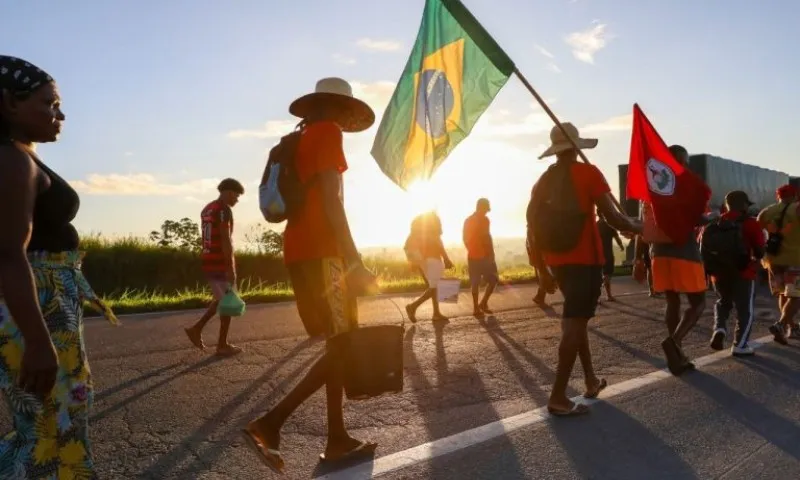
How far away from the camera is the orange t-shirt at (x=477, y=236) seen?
11336 millimetres

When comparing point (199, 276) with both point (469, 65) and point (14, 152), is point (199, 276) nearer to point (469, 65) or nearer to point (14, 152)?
point (469, 65)

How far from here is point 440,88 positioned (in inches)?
207

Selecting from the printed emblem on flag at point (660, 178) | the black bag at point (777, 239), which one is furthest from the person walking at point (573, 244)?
the black bag at point (777, 239)

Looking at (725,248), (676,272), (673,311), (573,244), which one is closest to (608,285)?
(725,248)

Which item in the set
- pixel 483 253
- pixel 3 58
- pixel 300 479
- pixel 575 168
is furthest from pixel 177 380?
pixel 483 253

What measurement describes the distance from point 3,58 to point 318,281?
1.79 meters

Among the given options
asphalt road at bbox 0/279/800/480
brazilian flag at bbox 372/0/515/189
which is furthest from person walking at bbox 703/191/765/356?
brazilian flag at bbox 372/0/515/189

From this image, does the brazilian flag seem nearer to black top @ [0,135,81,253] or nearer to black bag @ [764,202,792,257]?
black top @ [0,135,81,253]

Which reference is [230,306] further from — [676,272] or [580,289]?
[676,272]

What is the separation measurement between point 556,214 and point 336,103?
1851mm

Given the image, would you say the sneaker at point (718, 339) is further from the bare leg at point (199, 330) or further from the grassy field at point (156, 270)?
the grassy field at point (156, 270)

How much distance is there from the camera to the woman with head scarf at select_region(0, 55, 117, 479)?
222 cm

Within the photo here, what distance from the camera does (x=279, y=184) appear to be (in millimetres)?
3686

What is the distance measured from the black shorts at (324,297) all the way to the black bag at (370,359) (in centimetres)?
9
